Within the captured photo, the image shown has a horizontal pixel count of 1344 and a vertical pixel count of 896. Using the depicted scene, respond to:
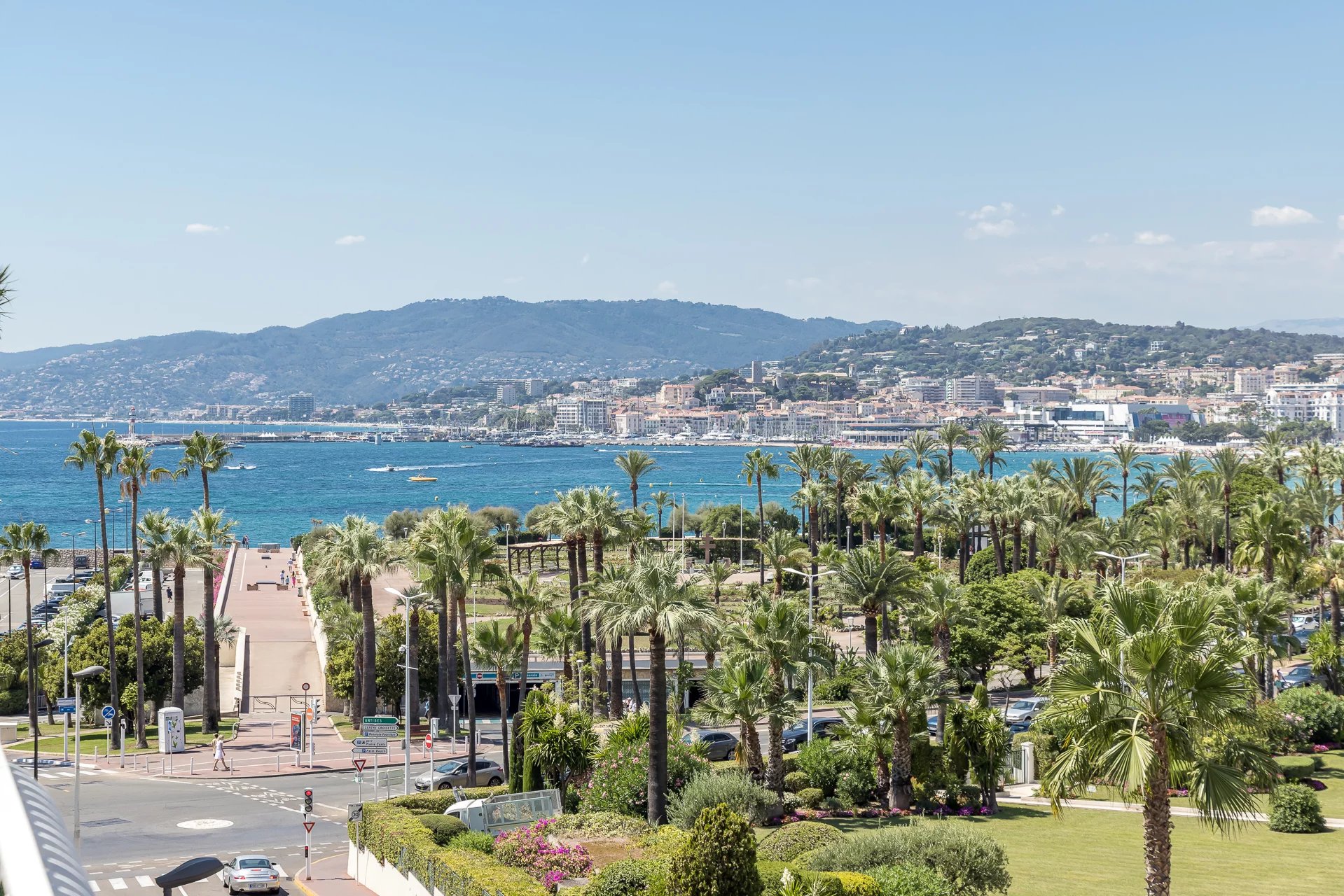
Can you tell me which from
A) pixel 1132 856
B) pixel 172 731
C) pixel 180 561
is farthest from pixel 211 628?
pixel 1132 856

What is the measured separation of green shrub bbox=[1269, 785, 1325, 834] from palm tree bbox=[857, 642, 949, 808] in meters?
8.32

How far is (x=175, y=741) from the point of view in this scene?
1763 inches

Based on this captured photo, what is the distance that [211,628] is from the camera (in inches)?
2029

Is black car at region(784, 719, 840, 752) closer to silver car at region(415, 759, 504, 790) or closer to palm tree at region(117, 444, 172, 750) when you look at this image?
silver car at region(415, 759, 504, 790)

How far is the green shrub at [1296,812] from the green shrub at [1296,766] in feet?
16.1

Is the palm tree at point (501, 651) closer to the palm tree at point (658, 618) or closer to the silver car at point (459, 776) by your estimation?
the silver car at point (459, 776)

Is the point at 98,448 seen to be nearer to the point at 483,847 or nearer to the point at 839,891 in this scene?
the point at 483,847

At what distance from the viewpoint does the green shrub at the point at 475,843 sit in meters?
27.1

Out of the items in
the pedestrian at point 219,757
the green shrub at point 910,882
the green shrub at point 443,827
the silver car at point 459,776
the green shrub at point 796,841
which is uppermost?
the green shrub at point 910,882

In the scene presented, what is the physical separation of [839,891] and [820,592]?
147 feet

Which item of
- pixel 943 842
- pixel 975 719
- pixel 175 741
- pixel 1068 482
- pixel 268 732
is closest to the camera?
pixel 943 842

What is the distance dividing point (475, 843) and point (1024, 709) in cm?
2546

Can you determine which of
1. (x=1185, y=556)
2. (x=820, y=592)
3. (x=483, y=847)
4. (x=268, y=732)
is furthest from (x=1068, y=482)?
(x=483, y=847)

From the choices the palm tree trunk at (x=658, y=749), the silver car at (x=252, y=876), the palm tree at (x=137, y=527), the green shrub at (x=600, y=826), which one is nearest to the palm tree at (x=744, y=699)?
the palm tree trunk at (x=658, y=749)
